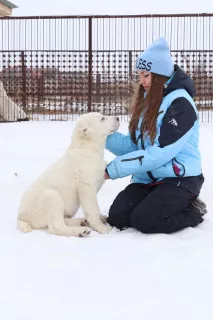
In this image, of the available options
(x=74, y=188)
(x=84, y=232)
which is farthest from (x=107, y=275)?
(x=74, y=188)

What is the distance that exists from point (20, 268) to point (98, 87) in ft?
31.3

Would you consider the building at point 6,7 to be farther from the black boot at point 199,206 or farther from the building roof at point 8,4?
the black boot at point 199,206

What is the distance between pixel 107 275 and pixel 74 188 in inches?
39.1

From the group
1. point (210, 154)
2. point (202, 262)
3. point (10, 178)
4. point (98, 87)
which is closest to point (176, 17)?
point (98, 87)

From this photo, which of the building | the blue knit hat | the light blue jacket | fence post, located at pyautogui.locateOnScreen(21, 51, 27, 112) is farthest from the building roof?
the light blue jacket

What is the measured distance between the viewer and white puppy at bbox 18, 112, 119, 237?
11.8 feet

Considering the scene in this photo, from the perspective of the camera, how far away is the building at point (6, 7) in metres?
11.8

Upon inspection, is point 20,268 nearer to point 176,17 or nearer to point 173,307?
point 173,307

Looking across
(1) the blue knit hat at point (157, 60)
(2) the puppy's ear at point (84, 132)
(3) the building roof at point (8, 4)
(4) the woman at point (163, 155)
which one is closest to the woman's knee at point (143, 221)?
(4) the woman at point (163, 155)

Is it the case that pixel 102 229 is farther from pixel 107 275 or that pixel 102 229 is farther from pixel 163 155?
pixel 107 275

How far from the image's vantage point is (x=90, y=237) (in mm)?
3576

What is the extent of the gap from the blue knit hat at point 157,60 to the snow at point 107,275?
105cm

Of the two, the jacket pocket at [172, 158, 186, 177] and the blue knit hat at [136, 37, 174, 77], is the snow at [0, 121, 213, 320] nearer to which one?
Answer: the jacket pocket at [172, 158, 186, 177]

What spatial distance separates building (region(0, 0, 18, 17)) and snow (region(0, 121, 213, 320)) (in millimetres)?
8485
